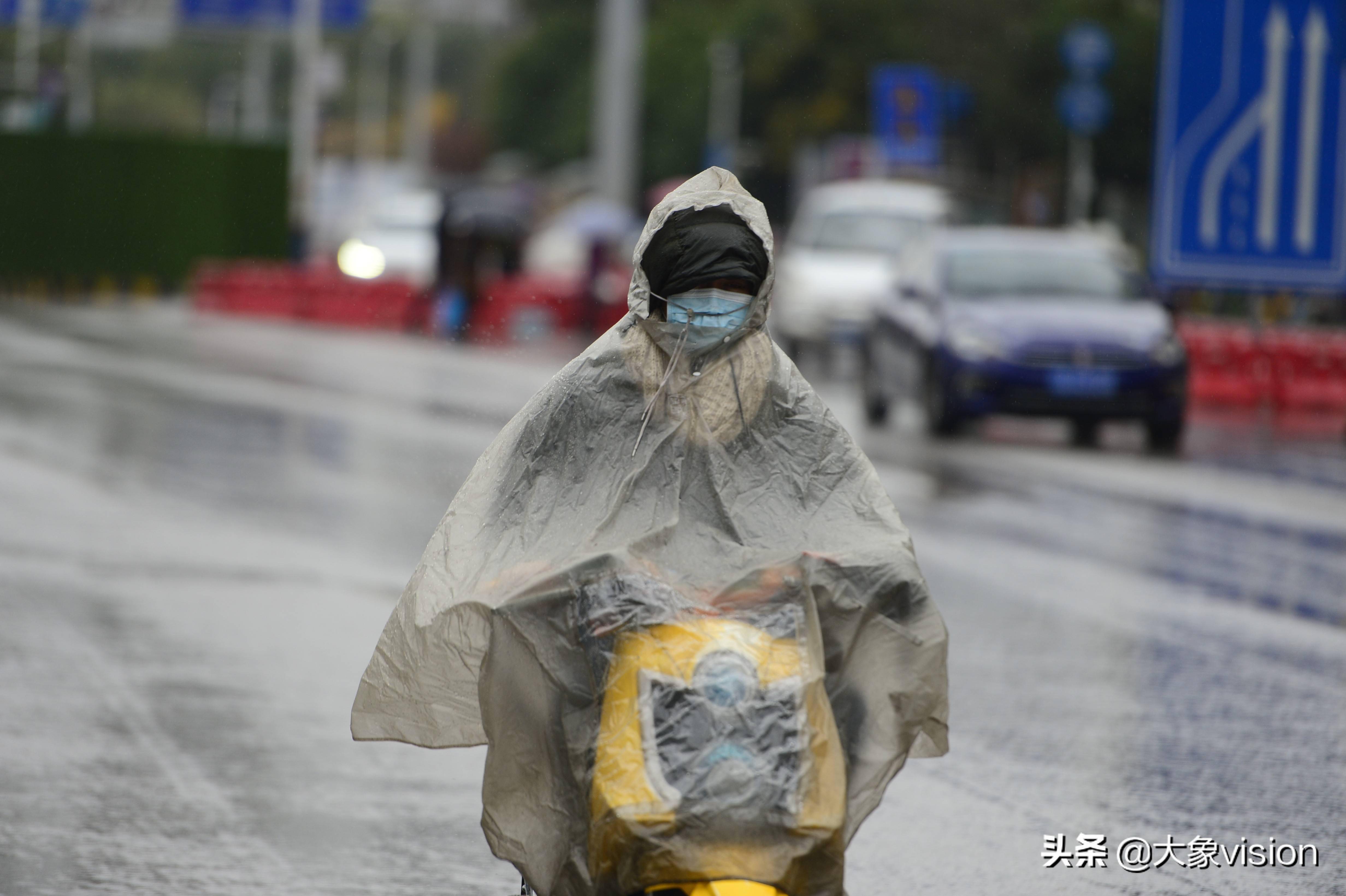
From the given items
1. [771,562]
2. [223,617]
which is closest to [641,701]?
[771,562]

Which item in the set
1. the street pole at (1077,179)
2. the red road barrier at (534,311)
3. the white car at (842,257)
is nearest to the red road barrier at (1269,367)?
the white car at (842,257)

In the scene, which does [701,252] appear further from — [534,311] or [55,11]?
[55,11]

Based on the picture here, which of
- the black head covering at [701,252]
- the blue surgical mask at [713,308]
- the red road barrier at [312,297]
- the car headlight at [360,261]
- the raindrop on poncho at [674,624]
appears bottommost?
the red road barrier at [312,297]

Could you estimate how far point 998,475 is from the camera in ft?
48.7

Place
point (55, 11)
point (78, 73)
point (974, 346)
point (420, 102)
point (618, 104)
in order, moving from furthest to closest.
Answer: point (420, 102) → point (78, 73) → point (55, 11) → point (618, 104) → point (974, 346)

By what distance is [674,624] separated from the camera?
3.89 m

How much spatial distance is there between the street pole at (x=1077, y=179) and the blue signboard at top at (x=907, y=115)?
2917 mm

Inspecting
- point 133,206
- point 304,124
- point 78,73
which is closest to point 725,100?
point 78,73

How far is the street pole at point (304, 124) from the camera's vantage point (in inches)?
1762

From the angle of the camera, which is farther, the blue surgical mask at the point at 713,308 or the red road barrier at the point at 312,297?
the red road barrier at the point at 312,297

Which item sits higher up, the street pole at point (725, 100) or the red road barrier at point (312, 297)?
the street pole at point (725, 100)

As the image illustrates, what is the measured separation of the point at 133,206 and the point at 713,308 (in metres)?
41.6

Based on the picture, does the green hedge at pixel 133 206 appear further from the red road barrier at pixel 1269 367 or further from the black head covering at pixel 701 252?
the black head covering at pixel 701 252

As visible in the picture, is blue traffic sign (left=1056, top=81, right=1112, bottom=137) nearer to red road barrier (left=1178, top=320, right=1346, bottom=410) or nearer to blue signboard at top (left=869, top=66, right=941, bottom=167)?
red road barrier (left=1178, top=320, right=1346, bottom=410)
